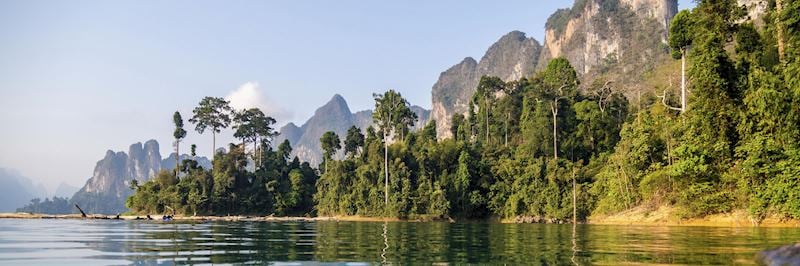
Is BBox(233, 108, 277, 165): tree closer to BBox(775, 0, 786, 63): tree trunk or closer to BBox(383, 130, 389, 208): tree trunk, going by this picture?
BBox(383, 130, 389, 208): tree trunk

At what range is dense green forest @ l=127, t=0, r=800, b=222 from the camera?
35719 mm

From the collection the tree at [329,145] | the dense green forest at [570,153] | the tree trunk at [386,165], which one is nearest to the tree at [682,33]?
the dense green forest at [570,153]

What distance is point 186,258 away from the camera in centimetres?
1299

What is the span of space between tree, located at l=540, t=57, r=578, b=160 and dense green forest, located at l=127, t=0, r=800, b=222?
0.28 meters

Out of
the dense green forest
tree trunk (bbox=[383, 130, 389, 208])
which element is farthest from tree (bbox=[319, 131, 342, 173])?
tree trunk (bbox=[383, 130, 389, 208])

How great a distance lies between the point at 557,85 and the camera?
77688 mm

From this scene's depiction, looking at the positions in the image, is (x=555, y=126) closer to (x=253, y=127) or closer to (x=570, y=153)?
(x=570, y=153)

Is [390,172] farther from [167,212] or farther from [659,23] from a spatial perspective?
[659,23]

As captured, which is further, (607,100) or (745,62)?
(607,100)

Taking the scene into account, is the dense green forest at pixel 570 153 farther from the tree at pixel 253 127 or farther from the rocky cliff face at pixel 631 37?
the rocky cliff face at pixel 631 37

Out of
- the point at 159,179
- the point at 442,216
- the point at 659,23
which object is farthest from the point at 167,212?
the point at 659,23

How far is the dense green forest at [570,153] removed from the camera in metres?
35.7

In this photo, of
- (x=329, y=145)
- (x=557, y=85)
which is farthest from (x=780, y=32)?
(x=329, y=145)

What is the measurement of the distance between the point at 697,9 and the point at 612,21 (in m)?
164
